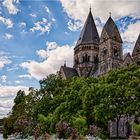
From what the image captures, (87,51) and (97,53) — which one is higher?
(87,51)

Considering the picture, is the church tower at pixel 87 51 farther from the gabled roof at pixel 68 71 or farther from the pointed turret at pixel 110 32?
the pointed turret at pixel 110 32

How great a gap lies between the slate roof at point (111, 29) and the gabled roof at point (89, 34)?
29.2 ft

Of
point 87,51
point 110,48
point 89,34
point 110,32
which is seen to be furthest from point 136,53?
point 89,34

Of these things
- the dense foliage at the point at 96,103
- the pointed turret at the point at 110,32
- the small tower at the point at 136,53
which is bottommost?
the dense foliage at the point at 96,103

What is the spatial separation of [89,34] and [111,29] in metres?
10.9

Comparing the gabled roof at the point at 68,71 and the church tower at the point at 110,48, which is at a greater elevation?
the church tower at the point at 110,48

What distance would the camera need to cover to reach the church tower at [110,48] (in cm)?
7669

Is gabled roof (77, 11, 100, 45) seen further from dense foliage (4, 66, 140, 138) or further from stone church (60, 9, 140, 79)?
dense foliage (4, 66, 140, 138)

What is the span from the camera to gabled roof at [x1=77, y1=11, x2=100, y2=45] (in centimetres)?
8827

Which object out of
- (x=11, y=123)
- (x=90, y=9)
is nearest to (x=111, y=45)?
(x=90, y=9)

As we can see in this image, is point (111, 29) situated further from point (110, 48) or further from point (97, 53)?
point (97, 53)

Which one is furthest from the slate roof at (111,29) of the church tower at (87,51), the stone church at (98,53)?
the church tower at (87,51)

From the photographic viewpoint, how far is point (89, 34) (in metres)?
88.8

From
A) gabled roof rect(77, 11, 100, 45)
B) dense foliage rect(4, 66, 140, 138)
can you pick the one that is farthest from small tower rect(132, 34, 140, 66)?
dense foliage rect(4, 66, 140, 138)
